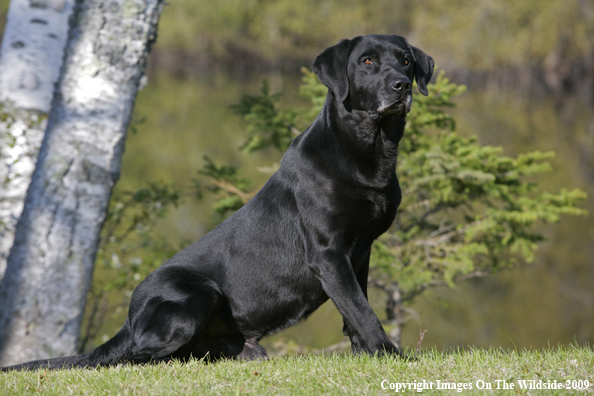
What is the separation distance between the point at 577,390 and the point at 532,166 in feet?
12.5

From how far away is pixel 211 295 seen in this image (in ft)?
11.2

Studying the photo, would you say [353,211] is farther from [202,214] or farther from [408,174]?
[202,214]

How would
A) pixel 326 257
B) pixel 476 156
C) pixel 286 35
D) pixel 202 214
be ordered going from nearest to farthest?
pixel 326 257
pixel 476 156
pixel 202 214
pixel 286 35

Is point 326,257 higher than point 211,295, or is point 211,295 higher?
point 326,257

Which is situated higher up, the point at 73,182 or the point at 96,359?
the point at 73,182

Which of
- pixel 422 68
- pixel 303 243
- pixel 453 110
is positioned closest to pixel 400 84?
pixel 422 68

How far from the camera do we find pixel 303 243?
3383mm

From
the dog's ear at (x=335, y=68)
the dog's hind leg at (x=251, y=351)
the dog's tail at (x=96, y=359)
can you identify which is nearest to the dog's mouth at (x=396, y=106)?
the dog's ear at (x=335, y=68)

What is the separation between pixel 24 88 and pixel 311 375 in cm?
346

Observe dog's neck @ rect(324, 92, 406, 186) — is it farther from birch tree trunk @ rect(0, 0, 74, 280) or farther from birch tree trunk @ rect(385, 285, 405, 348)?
birch tree trunk @ rect(385, 285, 405, 348)

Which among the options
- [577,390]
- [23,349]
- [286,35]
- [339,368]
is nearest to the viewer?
[577,390]

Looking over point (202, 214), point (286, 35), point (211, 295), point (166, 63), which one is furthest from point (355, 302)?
point (166, 63)

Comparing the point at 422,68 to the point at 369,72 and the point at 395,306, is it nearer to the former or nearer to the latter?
the point at 369,72

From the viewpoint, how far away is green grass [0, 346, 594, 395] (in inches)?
106
